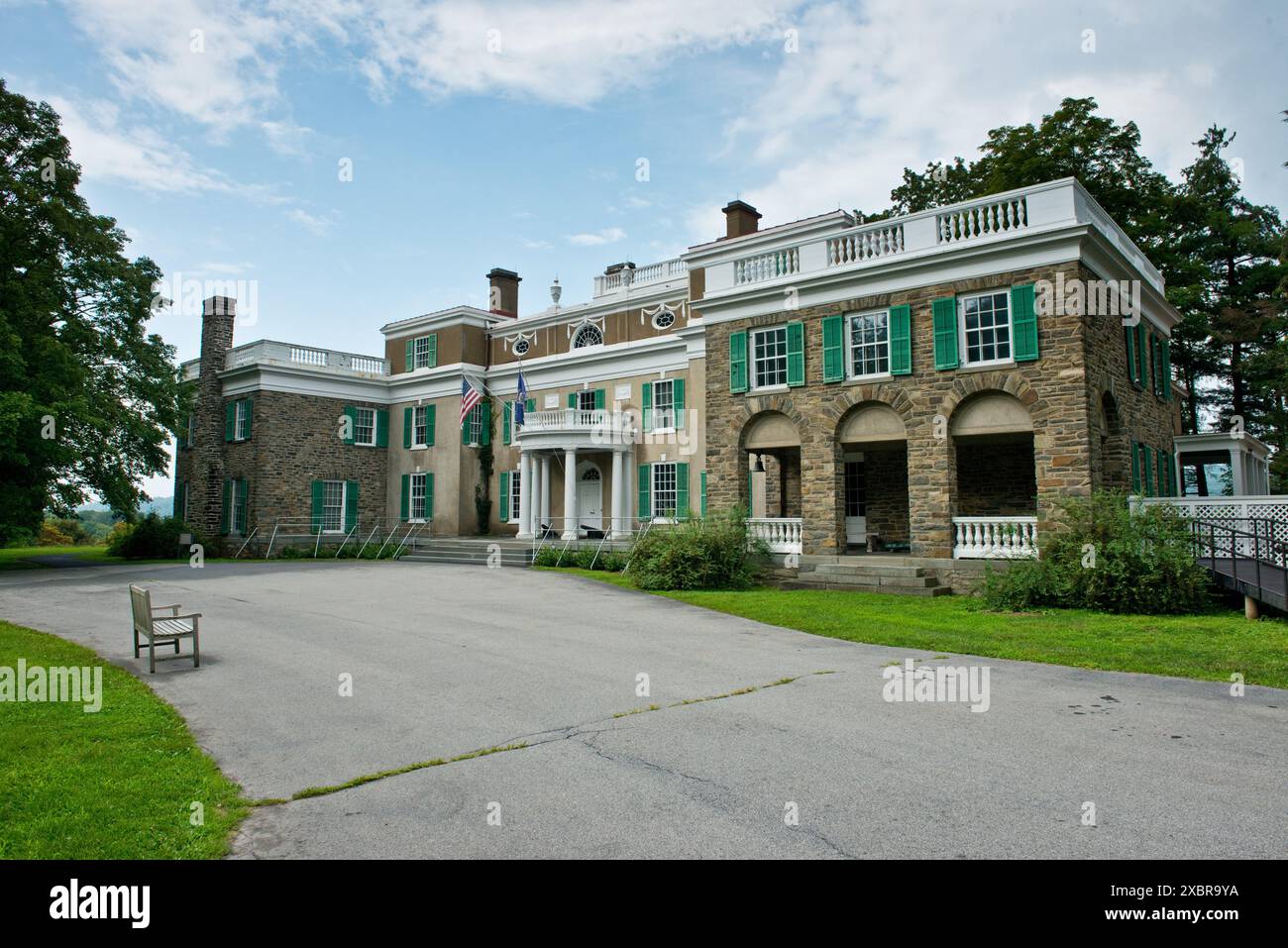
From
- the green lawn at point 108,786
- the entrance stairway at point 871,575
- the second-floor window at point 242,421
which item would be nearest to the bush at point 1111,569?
the entrance stairway at point 871,575

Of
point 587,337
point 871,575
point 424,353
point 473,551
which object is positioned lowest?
point 871,575

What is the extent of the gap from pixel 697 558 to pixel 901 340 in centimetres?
684

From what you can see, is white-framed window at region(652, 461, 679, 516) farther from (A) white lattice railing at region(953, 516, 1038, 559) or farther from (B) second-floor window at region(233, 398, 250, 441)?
(B) second-floor window at region(233, 398, 250, 441)

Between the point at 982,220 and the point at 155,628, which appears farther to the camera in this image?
the point at 982,220

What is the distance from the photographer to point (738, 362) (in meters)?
20.8

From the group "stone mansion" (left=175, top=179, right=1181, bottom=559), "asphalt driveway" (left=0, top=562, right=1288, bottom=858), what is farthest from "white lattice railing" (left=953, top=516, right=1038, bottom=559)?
"asphalt driveway" (left=0, top=562, right=1288, bottom=858)

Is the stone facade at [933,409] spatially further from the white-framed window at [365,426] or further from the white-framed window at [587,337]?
the white-framed window at [365,426]

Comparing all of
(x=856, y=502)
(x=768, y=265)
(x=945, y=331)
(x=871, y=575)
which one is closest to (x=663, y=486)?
(x=856, y=502)

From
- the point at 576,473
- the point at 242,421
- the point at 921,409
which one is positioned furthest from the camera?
the point at 242,421

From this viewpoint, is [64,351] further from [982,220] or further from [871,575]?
[982,220]

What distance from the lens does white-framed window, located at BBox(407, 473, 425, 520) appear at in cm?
3288

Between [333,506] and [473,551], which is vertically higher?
[333,506]

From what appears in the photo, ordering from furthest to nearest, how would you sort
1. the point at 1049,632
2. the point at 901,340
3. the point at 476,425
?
the point at 476,425 → the point at 901,340 → the point at 1049,632
